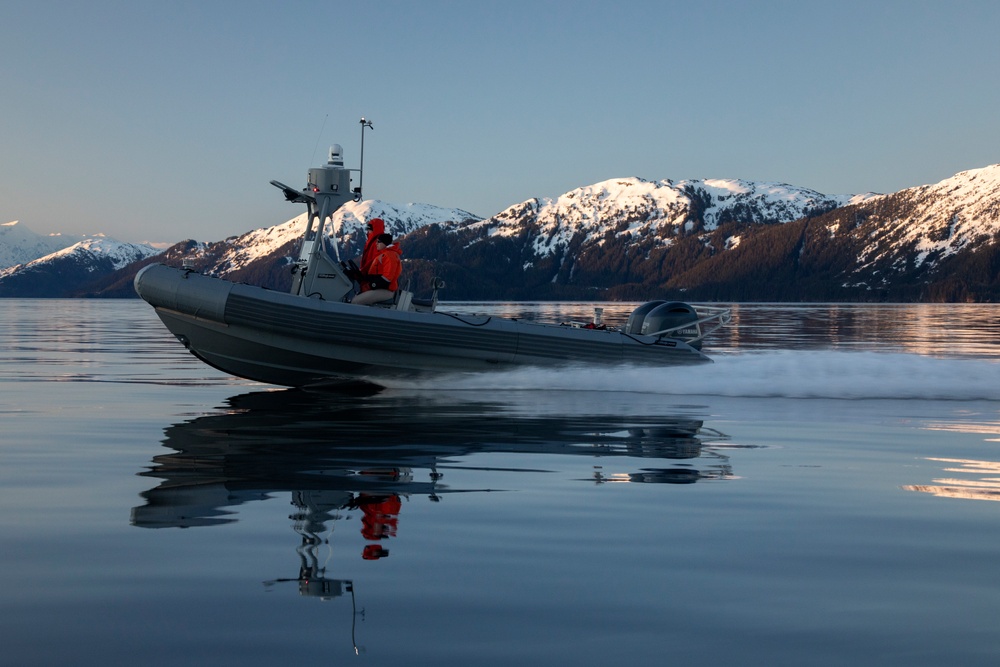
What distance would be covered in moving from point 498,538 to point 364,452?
3686mm

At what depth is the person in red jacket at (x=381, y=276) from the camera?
15.4m

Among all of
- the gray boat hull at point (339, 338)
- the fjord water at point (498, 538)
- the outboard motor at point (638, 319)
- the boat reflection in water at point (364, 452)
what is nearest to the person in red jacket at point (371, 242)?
the gray boat hull at point (339, 338)

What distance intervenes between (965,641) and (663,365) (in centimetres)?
1253

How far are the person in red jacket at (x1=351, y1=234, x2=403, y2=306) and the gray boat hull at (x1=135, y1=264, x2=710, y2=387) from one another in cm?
31

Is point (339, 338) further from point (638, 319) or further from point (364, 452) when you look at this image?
point (364, 452)

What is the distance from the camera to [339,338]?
1509 centimetres

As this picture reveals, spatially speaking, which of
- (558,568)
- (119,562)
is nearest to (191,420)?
(119,562)

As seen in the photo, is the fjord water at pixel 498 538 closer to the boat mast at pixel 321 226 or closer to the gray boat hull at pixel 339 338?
the gray boat hull at pixel 339 338

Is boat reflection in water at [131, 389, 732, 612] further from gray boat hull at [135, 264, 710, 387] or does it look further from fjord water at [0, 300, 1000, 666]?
gray boat hull at [135, 264, 710, 387]

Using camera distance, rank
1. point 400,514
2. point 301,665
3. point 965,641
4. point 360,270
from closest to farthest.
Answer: point 301,665
point 965,641
point 400,514
point 360,270

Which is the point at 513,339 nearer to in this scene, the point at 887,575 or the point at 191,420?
the point at 191,420

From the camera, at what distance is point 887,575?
4.96m

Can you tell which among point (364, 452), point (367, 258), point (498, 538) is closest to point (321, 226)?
point (367, 258)

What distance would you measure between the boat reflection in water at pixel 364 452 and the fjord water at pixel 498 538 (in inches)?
1.7
